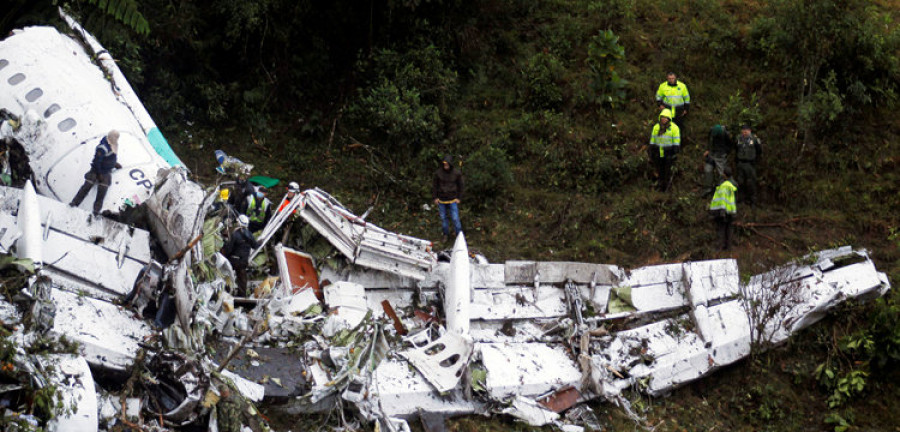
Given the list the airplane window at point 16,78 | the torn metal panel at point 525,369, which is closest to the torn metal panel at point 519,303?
the torn metal panel at point 525,369

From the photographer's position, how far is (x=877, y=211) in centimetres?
1383

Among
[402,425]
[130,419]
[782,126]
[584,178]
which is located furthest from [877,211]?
[130,419]

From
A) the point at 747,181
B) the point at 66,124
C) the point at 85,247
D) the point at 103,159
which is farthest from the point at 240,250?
the point at 747,181

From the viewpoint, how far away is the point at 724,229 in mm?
13203

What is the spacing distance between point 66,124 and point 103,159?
916 millimetres

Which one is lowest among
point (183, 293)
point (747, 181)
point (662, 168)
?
point (183, 293)

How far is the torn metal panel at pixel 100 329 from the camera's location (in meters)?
9.01

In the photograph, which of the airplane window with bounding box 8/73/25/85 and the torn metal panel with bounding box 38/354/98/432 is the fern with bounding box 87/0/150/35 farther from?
the torn metal panel with bounding box 38/354/98/432

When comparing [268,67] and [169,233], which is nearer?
[169,233]

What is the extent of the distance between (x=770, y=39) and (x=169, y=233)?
33.0 feet

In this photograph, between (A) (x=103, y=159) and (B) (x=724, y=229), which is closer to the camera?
(A) (x=103, y=159)

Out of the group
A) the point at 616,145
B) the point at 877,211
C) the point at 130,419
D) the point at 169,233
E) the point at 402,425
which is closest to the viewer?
the point at 130,419

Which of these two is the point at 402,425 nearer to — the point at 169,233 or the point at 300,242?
the point at 300,242

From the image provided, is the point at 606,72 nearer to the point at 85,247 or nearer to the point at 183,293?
the point at 183,293
